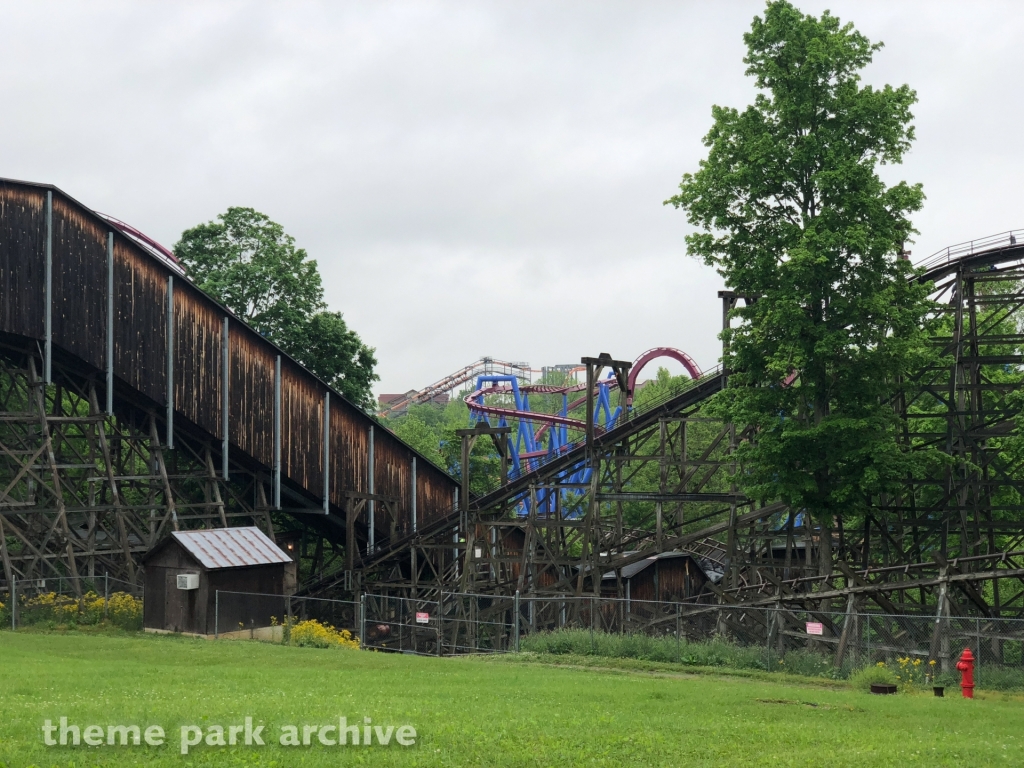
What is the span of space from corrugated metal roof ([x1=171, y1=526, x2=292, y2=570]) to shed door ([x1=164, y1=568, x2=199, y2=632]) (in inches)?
25.3

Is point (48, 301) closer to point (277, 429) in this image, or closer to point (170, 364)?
point (170, 364)

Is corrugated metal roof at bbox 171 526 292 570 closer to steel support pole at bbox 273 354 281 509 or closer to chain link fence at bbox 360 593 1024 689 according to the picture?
chain link fence at bbox 360 593 1024 689

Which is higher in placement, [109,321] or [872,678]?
[109,321]

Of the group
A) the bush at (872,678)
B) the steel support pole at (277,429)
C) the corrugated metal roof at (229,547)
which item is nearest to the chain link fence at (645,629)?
the bush at (872,678)

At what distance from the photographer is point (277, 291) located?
169 feet

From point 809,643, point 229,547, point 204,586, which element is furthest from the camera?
point 229,547

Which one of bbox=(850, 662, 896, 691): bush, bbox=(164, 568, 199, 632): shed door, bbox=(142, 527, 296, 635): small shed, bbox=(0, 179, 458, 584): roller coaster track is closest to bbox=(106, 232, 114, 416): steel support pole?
bbox=(0, 179, 458, 584): roller coaster track

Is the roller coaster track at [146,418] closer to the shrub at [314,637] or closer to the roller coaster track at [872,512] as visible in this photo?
the roller coaster track at [872,512]

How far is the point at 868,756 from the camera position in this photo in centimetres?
1294

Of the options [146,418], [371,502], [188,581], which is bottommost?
[188,581]

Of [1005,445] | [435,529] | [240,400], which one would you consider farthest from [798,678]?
[240,400]

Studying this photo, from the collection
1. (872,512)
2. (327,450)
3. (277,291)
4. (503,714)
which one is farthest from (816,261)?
(277,291)

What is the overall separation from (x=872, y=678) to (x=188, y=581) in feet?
57.4

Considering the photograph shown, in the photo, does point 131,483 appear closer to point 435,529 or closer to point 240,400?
point 240,400
